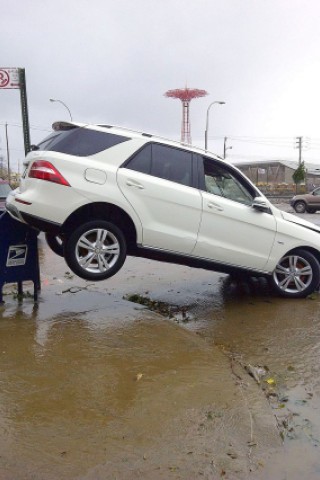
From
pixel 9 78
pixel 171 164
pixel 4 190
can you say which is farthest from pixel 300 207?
pixel 171 164

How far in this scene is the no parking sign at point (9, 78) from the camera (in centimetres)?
1210

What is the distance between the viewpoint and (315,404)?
3.51 meters

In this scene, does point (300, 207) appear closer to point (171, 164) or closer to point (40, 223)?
point (171, 164)

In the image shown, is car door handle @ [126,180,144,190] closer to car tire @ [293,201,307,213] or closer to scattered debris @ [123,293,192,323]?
scattered debris @ [123,293,192,323]

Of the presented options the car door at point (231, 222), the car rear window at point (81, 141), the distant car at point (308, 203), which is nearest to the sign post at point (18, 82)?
the car rear window at point (81, 141)

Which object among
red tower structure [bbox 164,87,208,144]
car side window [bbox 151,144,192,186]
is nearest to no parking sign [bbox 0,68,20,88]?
car side window [bbox 151,144,192,186]

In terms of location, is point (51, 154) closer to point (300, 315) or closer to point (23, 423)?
point (23, 423)

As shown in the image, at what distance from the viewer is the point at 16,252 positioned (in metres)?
5.55

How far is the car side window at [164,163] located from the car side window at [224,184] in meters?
0.26

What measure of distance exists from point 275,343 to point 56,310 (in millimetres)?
2455

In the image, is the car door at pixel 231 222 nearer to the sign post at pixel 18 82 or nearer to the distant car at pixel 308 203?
the sign post at pixel 18 82

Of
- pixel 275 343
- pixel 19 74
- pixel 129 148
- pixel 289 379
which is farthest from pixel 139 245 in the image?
pixel 19 74

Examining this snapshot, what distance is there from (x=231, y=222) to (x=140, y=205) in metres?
1.21

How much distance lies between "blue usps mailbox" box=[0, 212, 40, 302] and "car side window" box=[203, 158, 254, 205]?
2.16 meters
